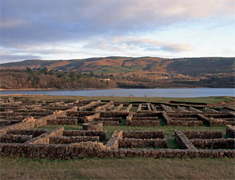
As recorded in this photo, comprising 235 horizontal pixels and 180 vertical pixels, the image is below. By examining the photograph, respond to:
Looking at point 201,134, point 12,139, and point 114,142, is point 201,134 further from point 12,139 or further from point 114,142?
point 12,139

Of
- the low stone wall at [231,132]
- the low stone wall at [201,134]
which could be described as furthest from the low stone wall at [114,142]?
the low stone wall at [231,132]

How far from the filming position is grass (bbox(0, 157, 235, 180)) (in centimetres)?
599

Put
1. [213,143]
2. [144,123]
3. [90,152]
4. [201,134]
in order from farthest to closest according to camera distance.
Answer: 1. [144,123]
2. [201,134]
3. [213,143]
4. [90,152]

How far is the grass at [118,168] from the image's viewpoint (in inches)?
236

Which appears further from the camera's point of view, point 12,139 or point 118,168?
point 12,139

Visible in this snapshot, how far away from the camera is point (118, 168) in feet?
21.2

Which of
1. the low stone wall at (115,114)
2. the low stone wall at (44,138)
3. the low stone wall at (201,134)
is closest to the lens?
the low stone wall at (44,138)

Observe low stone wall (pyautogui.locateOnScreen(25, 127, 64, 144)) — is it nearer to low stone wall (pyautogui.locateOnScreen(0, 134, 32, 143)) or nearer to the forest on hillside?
low stone wall (pyautogui.locateOnScreen(0, 134, 32, 143))

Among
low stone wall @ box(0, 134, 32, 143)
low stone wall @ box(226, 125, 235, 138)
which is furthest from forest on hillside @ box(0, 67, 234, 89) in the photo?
low stone wall @ box(226, 125, 235, 138)

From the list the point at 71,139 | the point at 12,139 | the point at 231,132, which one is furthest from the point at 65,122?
the point at 231,132

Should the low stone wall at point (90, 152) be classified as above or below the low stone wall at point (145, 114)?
above

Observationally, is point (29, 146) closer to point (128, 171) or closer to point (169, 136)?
point (128, 171)

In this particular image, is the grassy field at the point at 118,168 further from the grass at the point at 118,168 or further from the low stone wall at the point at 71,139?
the low stone wall at the point at 71,139

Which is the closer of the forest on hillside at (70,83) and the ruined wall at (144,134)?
the ruined wall at (144,134)
